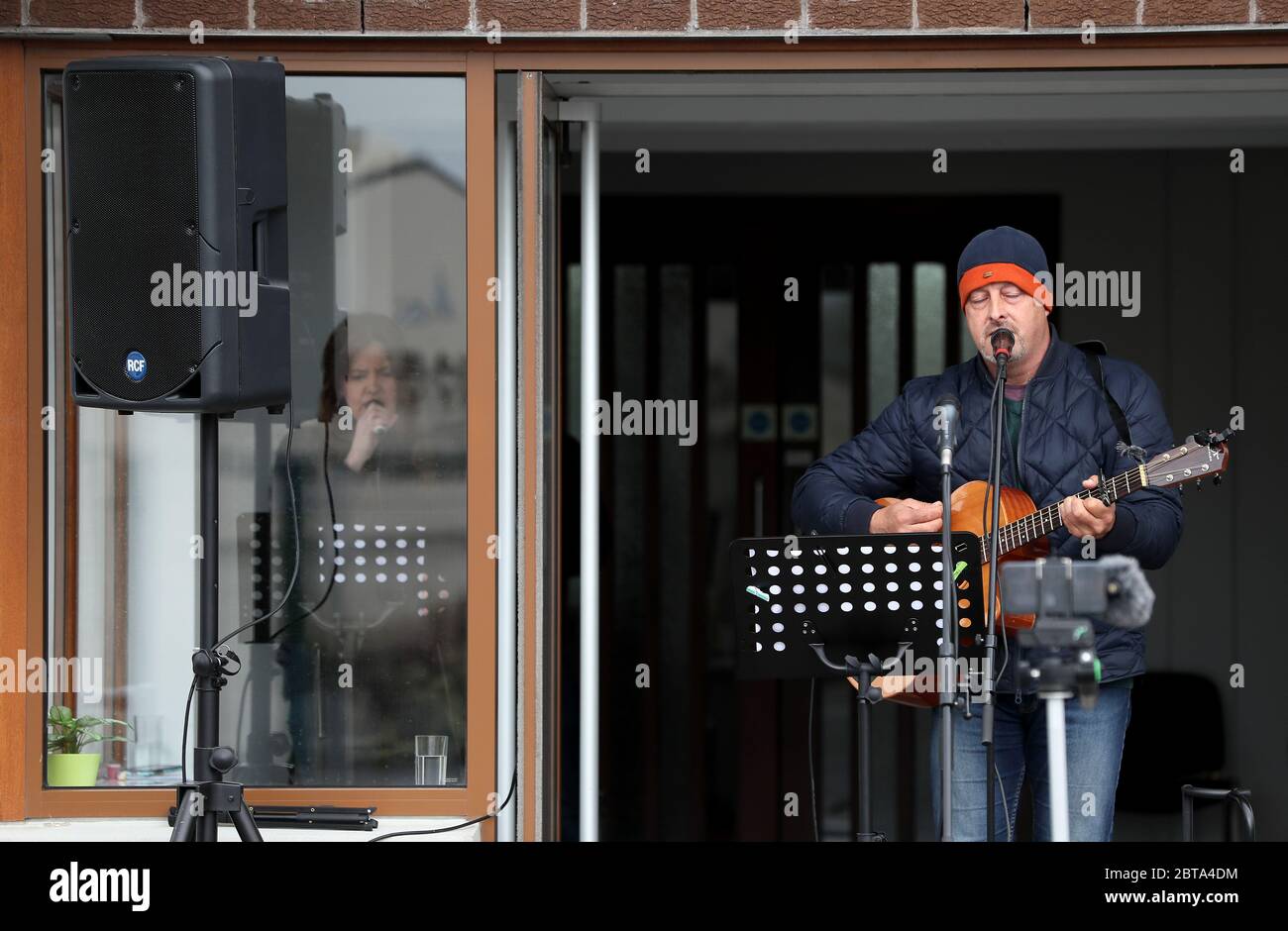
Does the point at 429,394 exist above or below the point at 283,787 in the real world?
above

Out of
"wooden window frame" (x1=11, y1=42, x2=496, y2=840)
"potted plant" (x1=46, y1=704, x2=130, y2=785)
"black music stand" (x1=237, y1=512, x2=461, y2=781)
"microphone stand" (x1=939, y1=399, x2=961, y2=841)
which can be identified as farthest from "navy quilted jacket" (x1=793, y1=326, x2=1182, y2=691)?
"potted plant" (x1=46, y1=704, x2=130, y2=785)

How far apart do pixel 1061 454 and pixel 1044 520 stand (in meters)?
0.19

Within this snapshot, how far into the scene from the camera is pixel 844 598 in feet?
9.45

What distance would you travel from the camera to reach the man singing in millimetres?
3209

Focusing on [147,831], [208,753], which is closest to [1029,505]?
[208,753]

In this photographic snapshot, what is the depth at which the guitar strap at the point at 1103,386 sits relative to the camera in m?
3.22

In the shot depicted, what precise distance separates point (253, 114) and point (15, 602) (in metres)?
1.41

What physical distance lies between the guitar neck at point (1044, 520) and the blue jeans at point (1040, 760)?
0.33m

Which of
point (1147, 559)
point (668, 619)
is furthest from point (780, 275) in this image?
point (1147, 559)

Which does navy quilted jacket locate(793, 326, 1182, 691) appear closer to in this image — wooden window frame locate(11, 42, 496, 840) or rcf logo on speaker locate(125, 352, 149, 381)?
wooden window frame locate(11, 42, 496, 840)

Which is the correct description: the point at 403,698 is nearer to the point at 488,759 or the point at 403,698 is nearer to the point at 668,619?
the point at 488,759

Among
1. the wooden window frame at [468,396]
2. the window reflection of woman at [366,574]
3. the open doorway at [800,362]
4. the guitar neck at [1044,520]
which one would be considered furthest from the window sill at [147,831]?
the open doorway at [800,362]

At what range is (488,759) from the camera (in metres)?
3.67

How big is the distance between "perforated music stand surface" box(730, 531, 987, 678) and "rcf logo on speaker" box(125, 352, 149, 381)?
124cm
